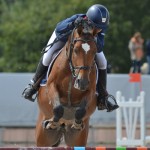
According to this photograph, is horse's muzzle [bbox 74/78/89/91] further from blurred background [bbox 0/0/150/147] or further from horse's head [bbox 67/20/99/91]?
blurred background [bbox 0/0/150/147]

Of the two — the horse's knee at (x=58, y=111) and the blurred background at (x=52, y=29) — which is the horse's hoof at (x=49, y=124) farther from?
the blurred background at (x=52, y=29)

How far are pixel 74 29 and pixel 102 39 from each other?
0.48m

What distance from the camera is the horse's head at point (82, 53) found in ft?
33.0

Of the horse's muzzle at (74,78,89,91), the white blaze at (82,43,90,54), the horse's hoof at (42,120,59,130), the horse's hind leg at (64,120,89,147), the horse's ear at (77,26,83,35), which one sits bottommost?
the horse's hind leg at (64,120,89,147)

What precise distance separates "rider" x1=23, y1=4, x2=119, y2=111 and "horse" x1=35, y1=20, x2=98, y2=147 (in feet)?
0.51

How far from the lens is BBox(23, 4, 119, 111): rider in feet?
34.2

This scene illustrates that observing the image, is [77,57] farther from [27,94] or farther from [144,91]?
[144,91]

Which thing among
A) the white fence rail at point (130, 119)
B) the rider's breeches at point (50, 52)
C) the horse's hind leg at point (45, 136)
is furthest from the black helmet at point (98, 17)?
the white fence rail at point (130, 119)

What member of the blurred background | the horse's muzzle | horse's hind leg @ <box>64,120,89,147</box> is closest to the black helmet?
the horse's muzzle

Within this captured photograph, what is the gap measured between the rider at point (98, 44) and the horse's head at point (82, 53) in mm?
128

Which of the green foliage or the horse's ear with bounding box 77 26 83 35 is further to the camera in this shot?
the green foliage

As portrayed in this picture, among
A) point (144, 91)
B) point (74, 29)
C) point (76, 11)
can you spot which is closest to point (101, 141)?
point (144, 91)

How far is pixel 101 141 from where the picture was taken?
16.2m

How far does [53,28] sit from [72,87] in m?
19.5
